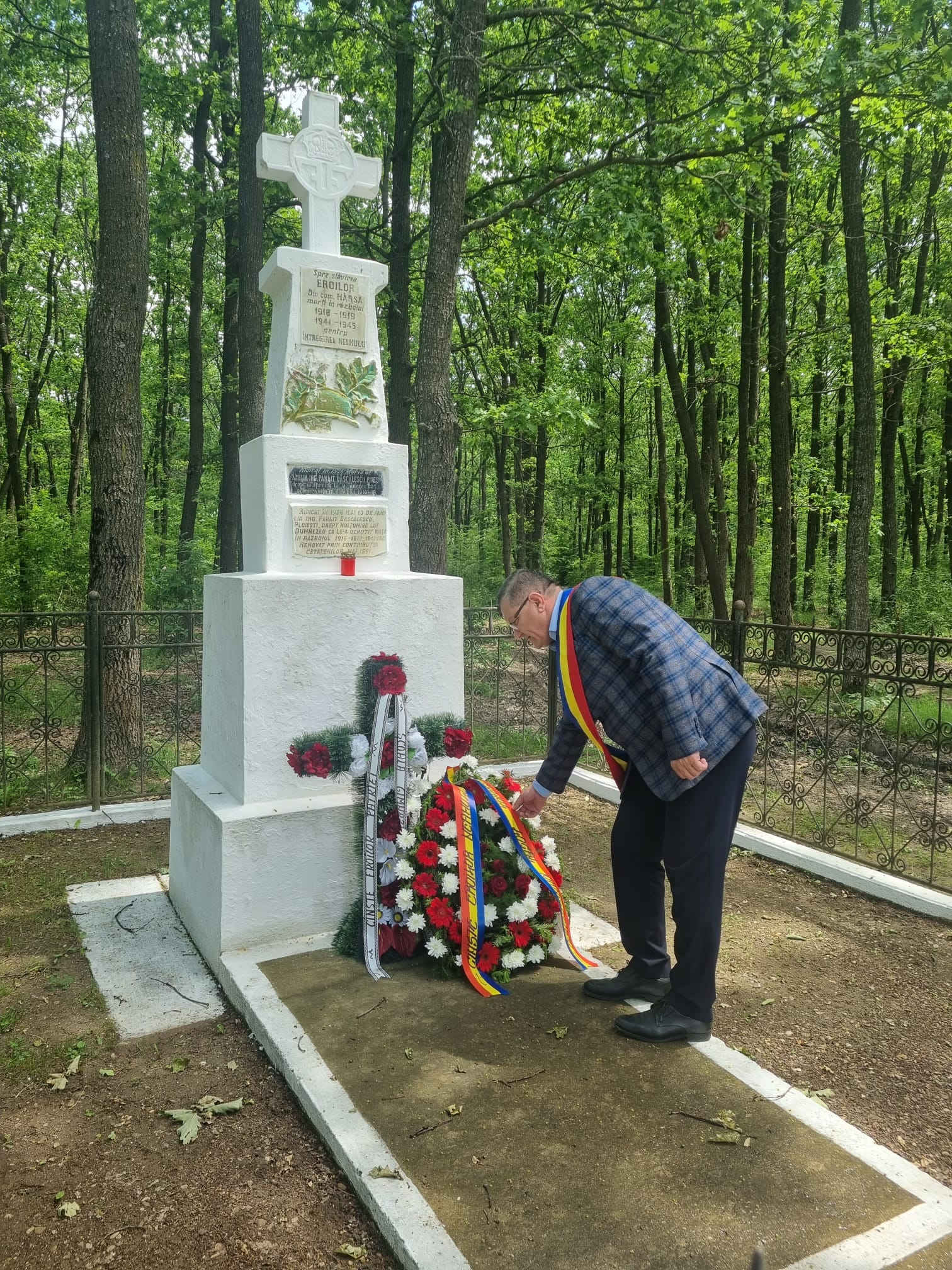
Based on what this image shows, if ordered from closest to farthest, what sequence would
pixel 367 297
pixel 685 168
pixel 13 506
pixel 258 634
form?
pixel 258 634
pixel 367 297
pixel 685 168
pixel 13 506

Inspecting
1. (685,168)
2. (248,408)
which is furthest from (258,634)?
(685,168)

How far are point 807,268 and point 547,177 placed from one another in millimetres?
8519

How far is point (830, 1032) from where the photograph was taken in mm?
3518

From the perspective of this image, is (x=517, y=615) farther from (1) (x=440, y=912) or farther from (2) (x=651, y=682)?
(1) (x=440, y=912)

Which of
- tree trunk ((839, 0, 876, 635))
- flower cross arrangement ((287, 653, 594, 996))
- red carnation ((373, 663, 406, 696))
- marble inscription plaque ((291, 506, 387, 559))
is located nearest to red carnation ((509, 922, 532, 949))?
flower cross arrangement ((287, 653, 594, 996))

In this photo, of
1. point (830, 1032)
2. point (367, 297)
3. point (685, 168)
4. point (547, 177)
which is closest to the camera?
point (830, 1032)

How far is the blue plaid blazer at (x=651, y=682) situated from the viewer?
293cm

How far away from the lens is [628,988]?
137 inches

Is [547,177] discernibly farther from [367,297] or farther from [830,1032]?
[830,1032]

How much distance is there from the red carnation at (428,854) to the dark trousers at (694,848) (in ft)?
2.68

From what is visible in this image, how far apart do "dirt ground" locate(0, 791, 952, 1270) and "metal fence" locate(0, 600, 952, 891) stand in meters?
1.09

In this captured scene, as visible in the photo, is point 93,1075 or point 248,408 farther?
point 248,408

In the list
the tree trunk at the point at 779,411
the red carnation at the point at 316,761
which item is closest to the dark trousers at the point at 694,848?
the red carnation at the point at 316,761

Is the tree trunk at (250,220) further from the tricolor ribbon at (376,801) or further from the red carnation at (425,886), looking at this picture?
the red carnation at (425,886)
